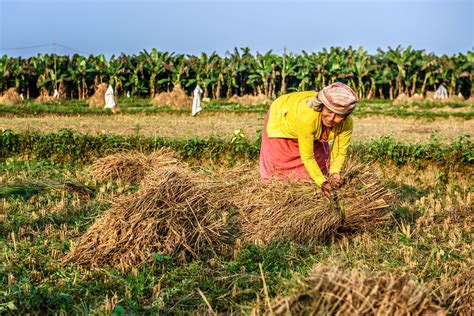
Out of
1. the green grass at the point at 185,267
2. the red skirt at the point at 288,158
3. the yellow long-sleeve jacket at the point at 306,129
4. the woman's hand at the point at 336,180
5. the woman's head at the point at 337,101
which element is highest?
the woman's head at the point at 337,101

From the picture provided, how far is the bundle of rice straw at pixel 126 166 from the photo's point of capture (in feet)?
24.6

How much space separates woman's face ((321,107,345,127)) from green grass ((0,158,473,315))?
90 centimetres

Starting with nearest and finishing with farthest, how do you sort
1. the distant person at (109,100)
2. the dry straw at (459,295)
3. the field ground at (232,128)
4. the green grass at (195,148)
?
the dry straw at (459,295)
the green grass at (195,148)
the field ground at (232,128)
the distant person at (109,100)

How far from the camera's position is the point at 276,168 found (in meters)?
5.59

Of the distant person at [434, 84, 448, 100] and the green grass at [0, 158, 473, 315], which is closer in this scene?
the green grass at [0, 158, 473, 315]

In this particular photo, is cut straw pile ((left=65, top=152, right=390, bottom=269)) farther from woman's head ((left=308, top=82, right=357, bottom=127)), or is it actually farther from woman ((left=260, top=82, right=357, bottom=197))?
woman's head ((left=308, top=82, right=357, bottom=127))

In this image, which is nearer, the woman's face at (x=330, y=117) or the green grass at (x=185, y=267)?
the green grass at (x=185, y=267)

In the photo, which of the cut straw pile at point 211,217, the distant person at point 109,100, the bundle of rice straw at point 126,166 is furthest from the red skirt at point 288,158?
the distant person at point 109,100

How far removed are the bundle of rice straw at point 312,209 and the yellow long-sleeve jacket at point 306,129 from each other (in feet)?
0.47

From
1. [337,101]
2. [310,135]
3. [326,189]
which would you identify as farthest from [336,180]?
[337,101]

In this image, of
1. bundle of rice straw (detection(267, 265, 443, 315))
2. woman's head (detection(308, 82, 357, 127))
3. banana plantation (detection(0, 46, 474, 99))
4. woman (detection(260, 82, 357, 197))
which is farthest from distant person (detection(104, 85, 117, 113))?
bundle of rice straw (detection(267, 265, 443, 315))

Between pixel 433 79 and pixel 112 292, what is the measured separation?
1005 inches

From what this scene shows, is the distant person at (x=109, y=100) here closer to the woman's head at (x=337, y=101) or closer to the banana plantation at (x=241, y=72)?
the banana plantation at (x=241, y=72)

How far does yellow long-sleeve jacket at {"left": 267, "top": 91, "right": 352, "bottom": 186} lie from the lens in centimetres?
496
